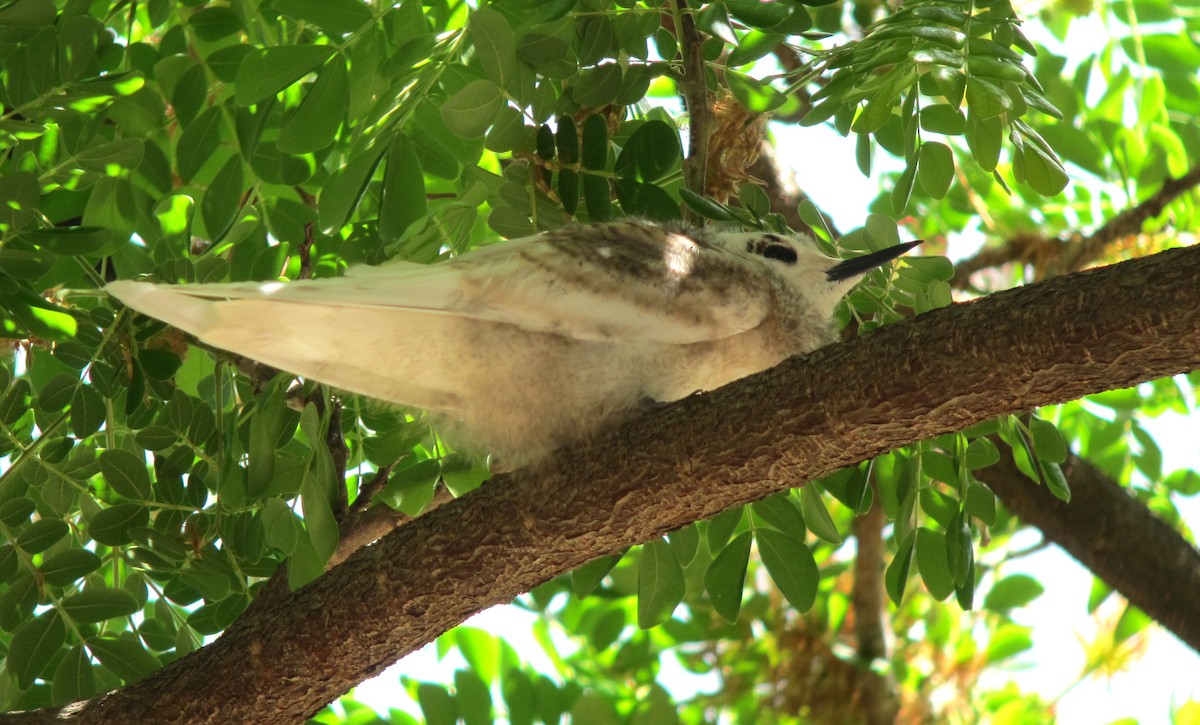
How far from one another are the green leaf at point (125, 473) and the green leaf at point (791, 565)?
1.59 m

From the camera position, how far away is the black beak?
293cm

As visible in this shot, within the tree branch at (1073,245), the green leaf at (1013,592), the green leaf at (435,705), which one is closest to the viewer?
the green leaf at (435,705)

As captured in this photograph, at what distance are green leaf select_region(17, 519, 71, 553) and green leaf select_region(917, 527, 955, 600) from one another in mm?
2268

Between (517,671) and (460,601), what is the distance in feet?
3.73

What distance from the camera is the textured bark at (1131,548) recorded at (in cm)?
420

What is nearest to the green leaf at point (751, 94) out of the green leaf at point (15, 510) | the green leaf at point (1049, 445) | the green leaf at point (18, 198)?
the green leaf at point (1049, 445)

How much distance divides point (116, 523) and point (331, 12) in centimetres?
143

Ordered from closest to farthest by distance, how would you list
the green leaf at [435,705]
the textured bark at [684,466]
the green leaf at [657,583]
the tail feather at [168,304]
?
the textured bark at [684,466], the tail feather at [168,304], the green leaf at [657,583], the green leaf at [435,705]

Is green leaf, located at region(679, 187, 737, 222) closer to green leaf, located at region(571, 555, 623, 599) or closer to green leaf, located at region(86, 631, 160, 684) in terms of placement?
green leaf, located at region(571, 555, 623, 599)

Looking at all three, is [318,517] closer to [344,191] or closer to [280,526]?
[280,526]

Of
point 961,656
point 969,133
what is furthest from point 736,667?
point 969,133

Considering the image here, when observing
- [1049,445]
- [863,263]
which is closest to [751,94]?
[863,263]

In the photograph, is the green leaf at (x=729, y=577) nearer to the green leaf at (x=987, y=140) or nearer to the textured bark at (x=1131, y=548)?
the green leaf at (x=987, y=140)

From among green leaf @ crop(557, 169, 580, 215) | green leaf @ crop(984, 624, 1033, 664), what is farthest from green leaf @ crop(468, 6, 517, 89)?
green leaf @ crop(984, 624, 1033, 664)
